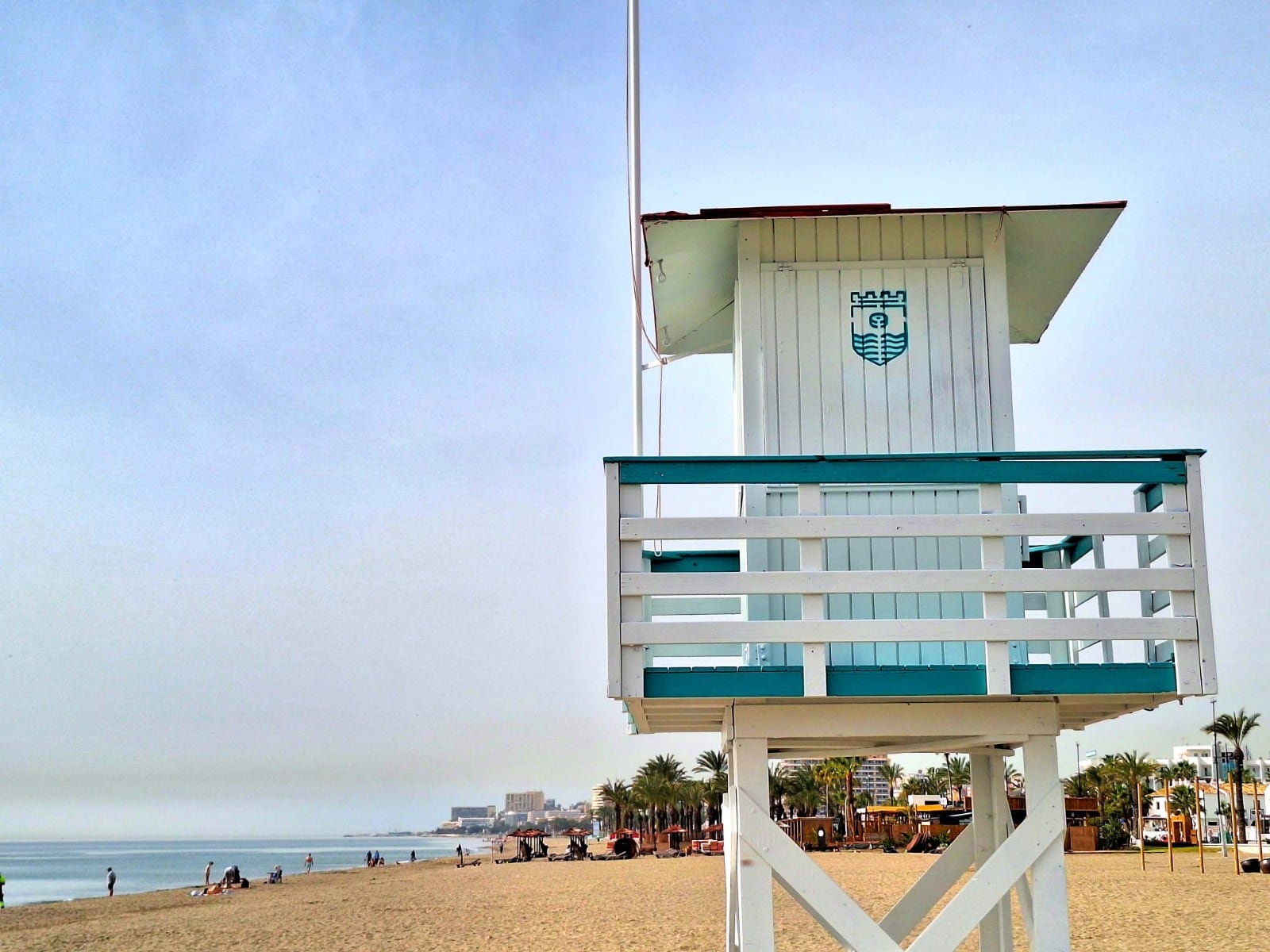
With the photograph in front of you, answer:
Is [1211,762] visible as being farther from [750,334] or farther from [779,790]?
[750,334]

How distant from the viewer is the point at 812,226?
282 inches

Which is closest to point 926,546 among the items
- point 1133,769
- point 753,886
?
point 753,886

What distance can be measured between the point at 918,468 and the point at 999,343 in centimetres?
157

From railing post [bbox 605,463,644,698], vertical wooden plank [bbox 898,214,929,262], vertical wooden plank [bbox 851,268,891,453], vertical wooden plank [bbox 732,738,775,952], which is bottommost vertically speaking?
vertical wooden plank [bbox 732,738,775,952]

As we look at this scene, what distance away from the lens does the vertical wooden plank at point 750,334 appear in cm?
710

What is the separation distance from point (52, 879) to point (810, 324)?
121940 millimetres

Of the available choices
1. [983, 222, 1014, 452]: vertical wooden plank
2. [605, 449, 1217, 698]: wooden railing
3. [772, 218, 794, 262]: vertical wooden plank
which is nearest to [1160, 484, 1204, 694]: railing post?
[605, 449, 1217, 698]: wooden railing

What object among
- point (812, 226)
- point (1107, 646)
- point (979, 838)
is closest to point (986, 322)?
point (812, 226)

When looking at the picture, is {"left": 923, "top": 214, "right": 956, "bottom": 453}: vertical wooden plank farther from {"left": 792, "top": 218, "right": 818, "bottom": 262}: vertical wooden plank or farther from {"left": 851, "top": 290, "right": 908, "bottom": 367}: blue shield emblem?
{"left": 792, "top": 218, "right": 818, "bottom": 262}: vertical wooden plank

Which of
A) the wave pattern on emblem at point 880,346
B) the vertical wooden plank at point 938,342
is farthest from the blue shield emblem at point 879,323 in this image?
the vertical wooden plank at point 938,342

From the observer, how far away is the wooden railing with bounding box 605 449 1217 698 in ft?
17.9

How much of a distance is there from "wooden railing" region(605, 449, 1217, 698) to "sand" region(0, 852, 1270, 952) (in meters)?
13.8

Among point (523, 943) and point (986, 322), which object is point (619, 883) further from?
point (986, 322)

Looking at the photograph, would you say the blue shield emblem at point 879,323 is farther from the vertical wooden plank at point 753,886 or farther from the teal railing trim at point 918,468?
the vertical wooden plank at point 753,886
